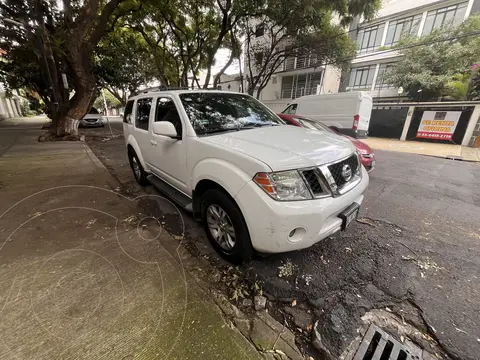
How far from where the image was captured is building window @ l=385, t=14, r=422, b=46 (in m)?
15.9

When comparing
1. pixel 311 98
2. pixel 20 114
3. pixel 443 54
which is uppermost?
pixel 443 54

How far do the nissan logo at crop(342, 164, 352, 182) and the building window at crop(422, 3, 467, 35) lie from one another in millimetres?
19576

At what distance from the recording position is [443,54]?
13.1 metres

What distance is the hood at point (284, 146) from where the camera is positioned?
1794mm

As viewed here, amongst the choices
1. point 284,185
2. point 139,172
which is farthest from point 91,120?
point 284,185

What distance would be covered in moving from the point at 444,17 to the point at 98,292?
23.6m

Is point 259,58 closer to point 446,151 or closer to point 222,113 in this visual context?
point 446,151

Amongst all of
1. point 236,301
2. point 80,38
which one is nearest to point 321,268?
point 236,301

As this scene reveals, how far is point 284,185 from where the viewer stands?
68.8 inches

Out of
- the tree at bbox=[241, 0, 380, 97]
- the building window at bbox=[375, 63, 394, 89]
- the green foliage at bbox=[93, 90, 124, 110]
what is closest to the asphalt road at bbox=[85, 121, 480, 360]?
the tree at bbox=[241, 0, 380, 97]

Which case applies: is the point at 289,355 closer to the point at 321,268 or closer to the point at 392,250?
the point at 321,268

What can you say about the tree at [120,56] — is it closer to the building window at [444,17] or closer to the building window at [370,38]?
the building window at [370,38]

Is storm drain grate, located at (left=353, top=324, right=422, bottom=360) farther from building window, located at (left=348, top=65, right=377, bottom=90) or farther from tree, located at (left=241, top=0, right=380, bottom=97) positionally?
building window, located at (left=348, top=65, right=377, bottom=90)

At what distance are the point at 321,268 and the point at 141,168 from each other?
135 inches
